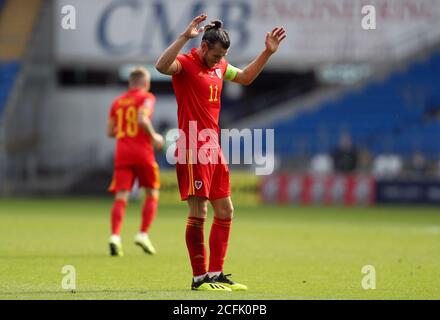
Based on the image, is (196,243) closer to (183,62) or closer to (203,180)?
(203,180)

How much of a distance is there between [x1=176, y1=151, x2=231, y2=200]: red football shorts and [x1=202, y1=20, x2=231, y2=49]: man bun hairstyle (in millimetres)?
1037

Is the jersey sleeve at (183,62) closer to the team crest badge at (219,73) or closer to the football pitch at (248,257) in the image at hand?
the team crest badge at (219,73)

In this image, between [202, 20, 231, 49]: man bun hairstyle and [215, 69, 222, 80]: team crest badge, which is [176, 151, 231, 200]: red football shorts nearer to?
[215, 69, 222, 80]: team crest badge

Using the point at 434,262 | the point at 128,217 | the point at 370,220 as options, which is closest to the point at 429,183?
the point at 370,220

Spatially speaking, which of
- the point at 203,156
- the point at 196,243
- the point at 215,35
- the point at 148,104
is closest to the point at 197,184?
the point at 203,156

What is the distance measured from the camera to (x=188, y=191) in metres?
9.43

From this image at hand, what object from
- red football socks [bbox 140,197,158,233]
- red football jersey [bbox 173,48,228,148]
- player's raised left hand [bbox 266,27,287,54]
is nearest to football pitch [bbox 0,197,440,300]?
red football socks [bbox 140,197,158,233]

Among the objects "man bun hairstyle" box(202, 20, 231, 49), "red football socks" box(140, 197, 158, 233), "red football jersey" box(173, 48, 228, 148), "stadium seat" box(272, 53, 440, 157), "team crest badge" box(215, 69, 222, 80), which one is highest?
"stadium seat" box(272, 53, 440, 157)

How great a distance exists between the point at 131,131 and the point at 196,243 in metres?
4.54

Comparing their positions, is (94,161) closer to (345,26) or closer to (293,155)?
(293,155)

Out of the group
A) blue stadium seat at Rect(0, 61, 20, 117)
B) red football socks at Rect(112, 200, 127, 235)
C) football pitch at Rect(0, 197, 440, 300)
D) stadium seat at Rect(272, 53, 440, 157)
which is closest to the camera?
football pitch at Rect(0, 197, 440, 300)

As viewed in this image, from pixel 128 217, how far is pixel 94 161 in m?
13.4

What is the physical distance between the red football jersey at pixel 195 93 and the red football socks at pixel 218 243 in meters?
0.79

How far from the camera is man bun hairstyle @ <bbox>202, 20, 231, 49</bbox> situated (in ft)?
30.6
